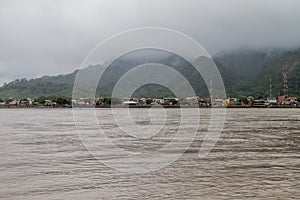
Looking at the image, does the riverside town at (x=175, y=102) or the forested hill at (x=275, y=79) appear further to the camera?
the forested hill at (x=275, y=79)

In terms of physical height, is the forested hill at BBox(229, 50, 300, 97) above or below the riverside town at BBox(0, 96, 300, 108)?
above

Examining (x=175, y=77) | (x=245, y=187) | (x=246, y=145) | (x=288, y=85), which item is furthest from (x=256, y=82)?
(x=245, y=187)

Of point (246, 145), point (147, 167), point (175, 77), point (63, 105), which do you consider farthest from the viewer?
point (63, 105)

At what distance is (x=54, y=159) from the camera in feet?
50.8

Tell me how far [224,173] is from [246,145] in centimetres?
831

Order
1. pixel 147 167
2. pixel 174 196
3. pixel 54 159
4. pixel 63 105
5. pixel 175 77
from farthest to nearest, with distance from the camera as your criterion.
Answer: pixel 63 105, pixel 175 77, pixel 54 159, pixel 147 167, pixel 174 196

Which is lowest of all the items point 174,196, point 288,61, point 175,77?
point 174,196

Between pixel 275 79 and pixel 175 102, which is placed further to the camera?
pixel 275 79

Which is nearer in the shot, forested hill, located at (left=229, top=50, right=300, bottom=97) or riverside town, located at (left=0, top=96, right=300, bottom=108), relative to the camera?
riverside town, located at (left=0, top=96, right=300, bottom=108)

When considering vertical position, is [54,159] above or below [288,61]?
below

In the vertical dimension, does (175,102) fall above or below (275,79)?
below

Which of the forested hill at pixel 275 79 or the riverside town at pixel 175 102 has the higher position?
the forested hill at pixel 275 79

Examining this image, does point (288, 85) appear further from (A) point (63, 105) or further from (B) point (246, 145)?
(B) point (246, 145)

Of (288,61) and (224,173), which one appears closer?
(224,173)
